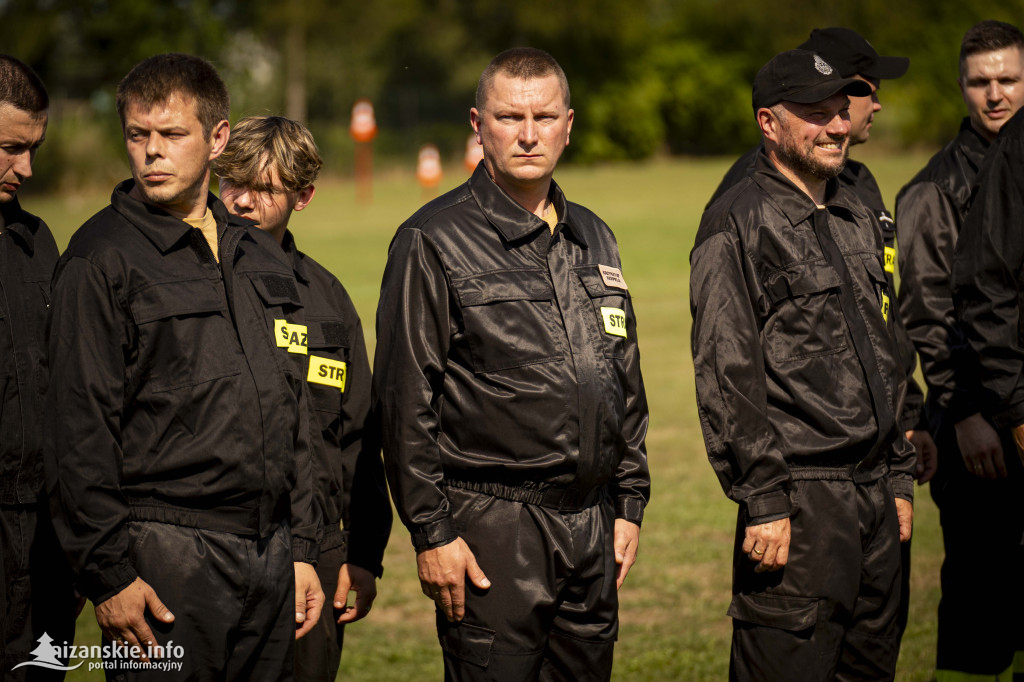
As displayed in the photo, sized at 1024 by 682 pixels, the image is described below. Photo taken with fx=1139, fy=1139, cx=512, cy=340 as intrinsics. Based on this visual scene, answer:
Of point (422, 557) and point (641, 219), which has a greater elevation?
point (641, 219)

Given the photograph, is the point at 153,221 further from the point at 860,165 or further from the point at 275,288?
the point at 860,165

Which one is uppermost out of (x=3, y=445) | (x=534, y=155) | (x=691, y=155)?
(x=691, y=155)

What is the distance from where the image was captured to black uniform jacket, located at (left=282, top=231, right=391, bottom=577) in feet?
12.3

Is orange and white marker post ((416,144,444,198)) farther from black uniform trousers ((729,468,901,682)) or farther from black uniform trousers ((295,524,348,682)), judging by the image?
black uniform trousers ((729,468,901,682))

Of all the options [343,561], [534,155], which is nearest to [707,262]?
[534,155]

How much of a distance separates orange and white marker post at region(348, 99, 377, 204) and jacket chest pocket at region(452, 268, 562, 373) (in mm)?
30634

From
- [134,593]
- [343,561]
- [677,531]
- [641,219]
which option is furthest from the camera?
[641,219]

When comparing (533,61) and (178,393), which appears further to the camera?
Answer: (533,61)

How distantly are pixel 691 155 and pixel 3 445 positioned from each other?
164 feet

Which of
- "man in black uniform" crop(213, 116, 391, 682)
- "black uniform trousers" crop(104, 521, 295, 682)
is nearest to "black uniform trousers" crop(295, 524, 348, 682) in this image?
"man in black uniform" crop(213, 116, 391, 682)

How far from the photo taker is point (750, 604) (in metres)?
3.66

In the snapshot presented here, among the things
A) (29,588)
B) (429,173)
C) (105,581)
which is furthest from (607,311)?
(429,173)

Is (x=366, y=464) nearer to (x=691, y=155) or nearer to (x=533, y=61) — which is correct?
(x=533, y=61)

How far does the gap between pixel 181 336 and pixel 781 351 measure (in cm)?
187
